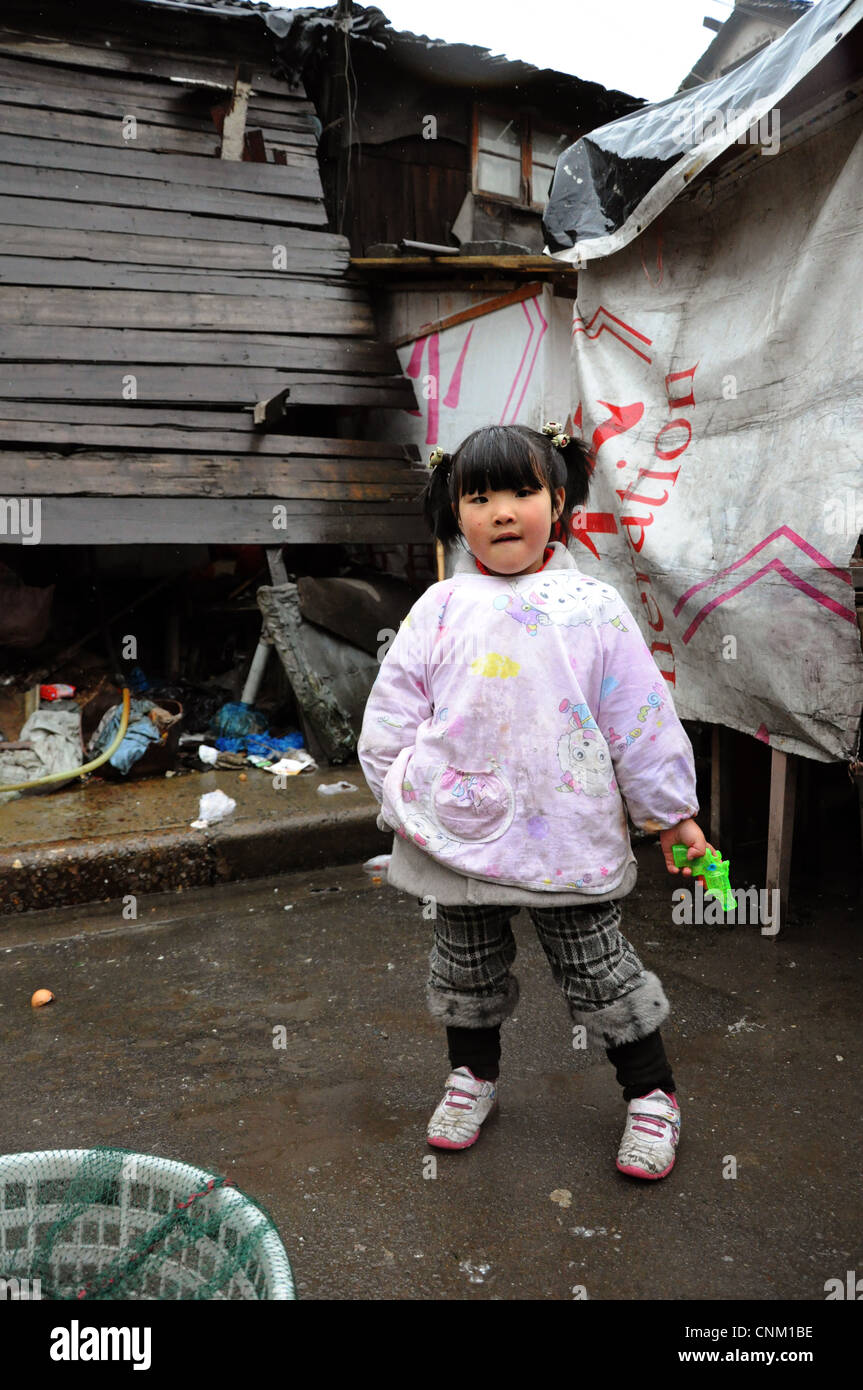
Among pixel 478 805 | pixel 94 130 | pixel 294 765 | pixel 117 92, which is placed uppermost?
pixel 117 92

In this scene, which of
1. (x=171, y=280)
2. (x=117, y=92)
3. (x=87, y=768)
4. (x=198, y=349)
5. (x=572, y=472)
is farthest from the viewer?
(x=117, y=92)

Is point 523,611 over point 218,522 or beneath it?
beneath

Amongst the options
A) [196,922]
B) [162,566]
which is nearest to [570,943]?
[196,922]

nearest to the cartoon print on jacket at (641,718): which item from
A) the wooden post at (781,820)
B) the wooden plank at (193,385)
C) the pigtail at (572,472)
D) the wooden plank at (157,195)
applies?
the pigtail at (572,472)

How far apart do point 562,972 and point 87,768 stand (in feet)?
11.6

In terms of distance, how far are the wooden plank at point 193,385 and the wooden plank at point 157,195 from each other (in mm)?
1342

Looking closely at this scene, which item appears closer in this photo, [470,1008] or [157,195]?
[470,1008]

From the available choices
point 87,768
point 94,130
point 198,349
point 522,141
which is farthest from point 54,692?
point 522,141

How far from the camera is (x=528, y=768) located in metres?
2.13

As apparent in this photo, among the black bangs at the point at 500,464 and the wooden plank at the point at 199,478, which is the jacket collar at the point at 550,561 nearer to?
the black bangs at the point at 500,464

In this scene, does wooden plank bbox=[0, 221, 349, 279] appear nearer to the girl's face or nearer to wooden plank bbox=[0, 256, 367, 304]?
wooden plank bbox=[0, 256, 367, 304]

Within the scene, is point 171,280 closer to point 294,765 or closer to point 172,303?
point 172,303

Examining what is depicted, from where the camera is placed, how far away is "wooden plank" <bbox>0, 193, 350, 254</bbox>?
615 cm

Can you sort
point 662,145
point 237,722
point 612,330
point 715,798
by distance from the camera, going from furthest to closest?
1. point 237,722
2. point 612,330
3. point 715,798
4. point 662,145
